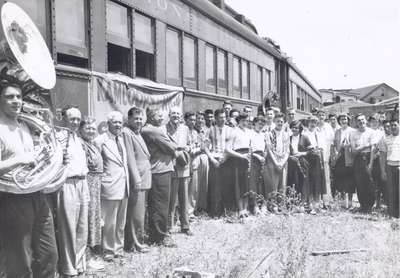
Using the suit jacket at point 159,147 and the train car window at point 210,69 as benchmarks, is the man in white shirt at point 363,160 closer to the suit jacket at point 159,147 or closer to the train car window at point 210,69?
the train car window at point 210,69

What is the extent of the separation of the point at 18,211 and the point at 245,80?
335 inches

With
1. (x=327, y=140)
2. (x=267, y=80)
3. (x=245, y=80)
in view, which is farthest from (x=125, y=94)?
(x=267, y=80)

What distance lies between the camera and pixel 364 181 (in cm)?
676

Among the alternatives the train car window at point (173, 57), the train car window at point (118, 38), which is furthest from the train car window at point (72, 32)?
the train car window at point (173, 57)

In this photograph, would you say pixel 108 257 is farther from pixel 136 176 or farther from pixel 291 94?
pixel 291 94

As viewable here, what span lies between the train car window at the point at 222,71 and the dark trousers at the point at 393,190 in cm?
396

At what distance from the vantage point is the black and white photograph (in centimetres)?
304

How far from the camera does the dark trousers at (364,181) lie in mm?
6730

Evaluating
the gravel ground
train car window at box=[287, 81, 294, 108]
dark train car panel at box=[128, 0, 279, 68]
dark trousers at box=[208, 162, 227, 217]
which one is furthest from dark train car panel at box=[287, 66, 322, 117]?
the gravel ground

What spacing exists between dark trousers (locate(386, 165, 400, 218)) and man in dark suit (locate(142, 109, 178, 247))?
336 centimetres

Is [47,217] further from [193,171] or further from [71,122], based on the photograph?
[193,171]

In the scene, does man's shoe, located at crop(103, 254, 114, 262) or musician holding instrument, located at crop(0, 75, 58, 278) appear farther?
man's shoe, located at crop(103, 254, 114, 262)

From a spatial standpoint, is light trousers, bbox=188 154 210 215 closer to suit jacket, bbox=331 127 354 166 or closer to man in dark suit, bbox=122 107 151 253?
man in dark suit, bbox=122 107 151 253

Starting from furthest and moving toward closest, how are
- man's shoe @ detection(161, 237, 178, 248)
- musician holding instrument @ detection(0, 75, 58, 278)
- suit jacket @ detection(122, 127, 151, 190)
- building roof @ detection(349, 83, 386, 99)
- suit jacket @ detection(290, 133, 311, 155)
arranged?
building roof @ detection(349, 83, 386, 99)
suit jacket @ detection(290, 133, 311, 155)
man's shoe @ detection(161, 237, 178, 248)
suit jacket @ detection(122, 127, 151, 190)
musician holding instrument @ detection(0, 75, 58, 278)
